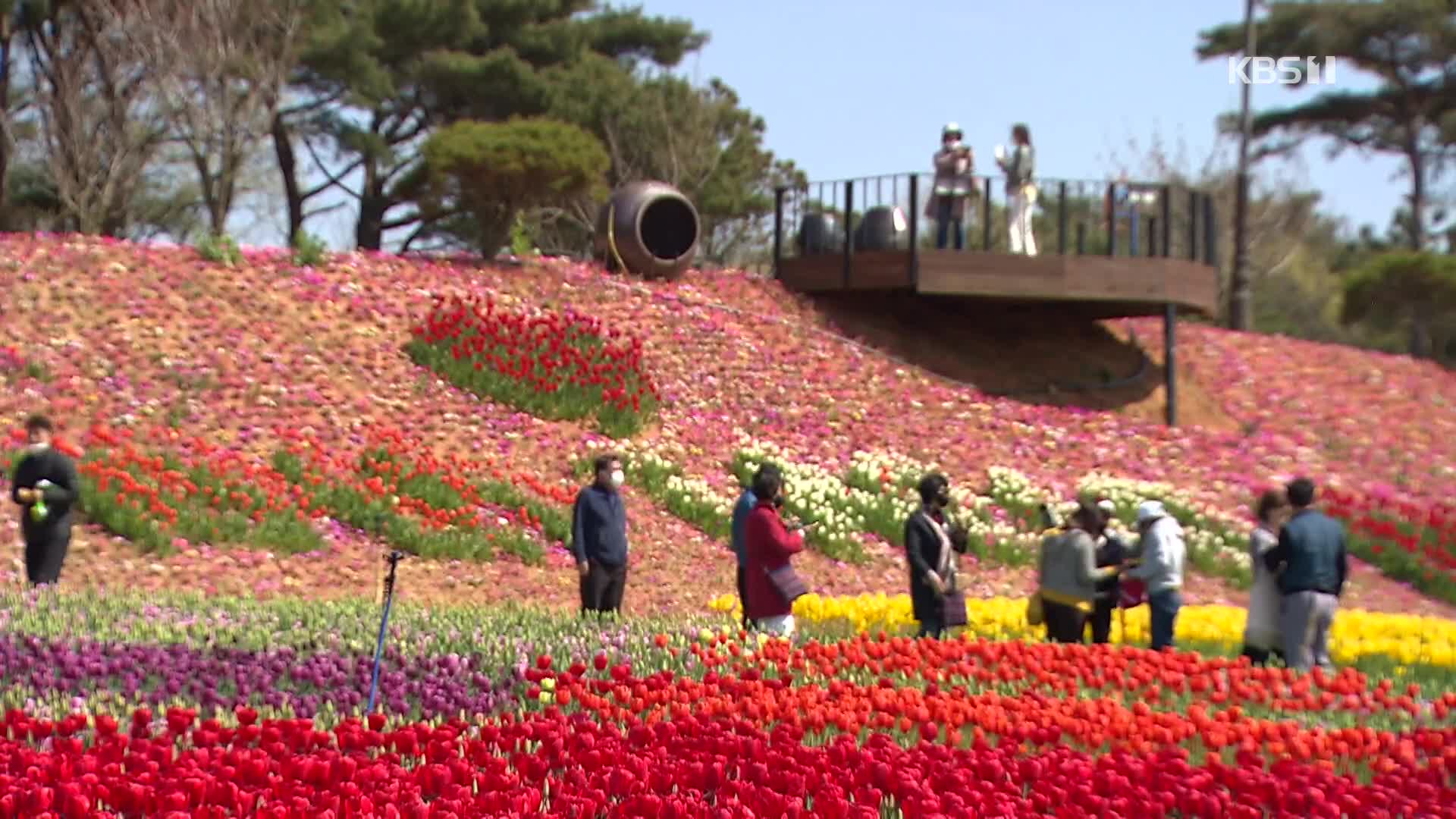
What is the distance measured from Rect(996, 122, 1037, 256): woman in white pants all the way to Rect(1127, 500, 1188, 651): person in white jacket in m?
13.1

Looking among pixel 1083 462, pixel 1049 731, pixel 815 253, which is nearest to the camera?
pixel 1049 731

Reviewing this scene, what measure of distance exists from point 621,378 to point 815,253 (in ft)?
24.1

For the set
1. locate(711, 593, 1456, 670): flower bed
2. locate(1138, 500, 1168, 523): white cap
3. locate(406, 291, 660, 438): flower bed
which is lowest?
locate(711, 593, 1456, 670): flower bed

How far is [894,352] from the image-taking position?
23.3m

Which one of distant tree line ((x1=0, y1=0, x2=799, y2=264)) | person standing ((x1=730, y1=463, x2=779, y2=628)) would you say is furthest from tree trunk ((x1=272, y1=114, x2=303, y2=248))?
person standing ((x1=730, y1=463, x2=779, y2=628))

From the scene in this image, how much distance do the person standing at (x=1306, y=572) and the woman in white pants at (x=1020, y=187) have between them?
14218 millimetres

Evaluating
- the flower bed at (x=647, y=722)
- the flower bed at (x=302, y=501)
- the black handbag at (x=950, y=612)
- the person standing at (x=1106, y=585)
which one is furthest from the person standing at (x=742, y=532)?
the flower bed at (x=302, y=501)

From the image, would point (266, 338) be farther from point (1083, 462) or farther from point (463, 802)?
point (463, 802)

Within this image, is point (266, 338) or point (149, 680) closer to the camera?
point (149, 680)

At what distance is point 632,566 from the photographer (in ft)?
47.3

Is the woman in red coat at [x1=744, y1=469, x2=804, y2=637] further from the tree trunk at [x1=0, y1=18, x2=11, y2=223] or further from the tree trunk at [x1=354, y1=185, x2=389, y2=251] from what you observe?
the tree trunk at [x1=354, y1=185, x2=389, y2=251]

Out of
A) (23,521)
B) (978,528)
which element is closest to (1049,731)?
(23,521)

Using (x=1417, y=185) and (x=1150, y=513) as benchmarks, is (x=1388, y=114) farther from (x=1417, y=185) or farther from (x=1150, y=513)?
(x=1150, y=513)

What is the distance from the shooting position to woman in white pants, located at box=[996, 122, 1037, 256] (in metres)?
22.8
